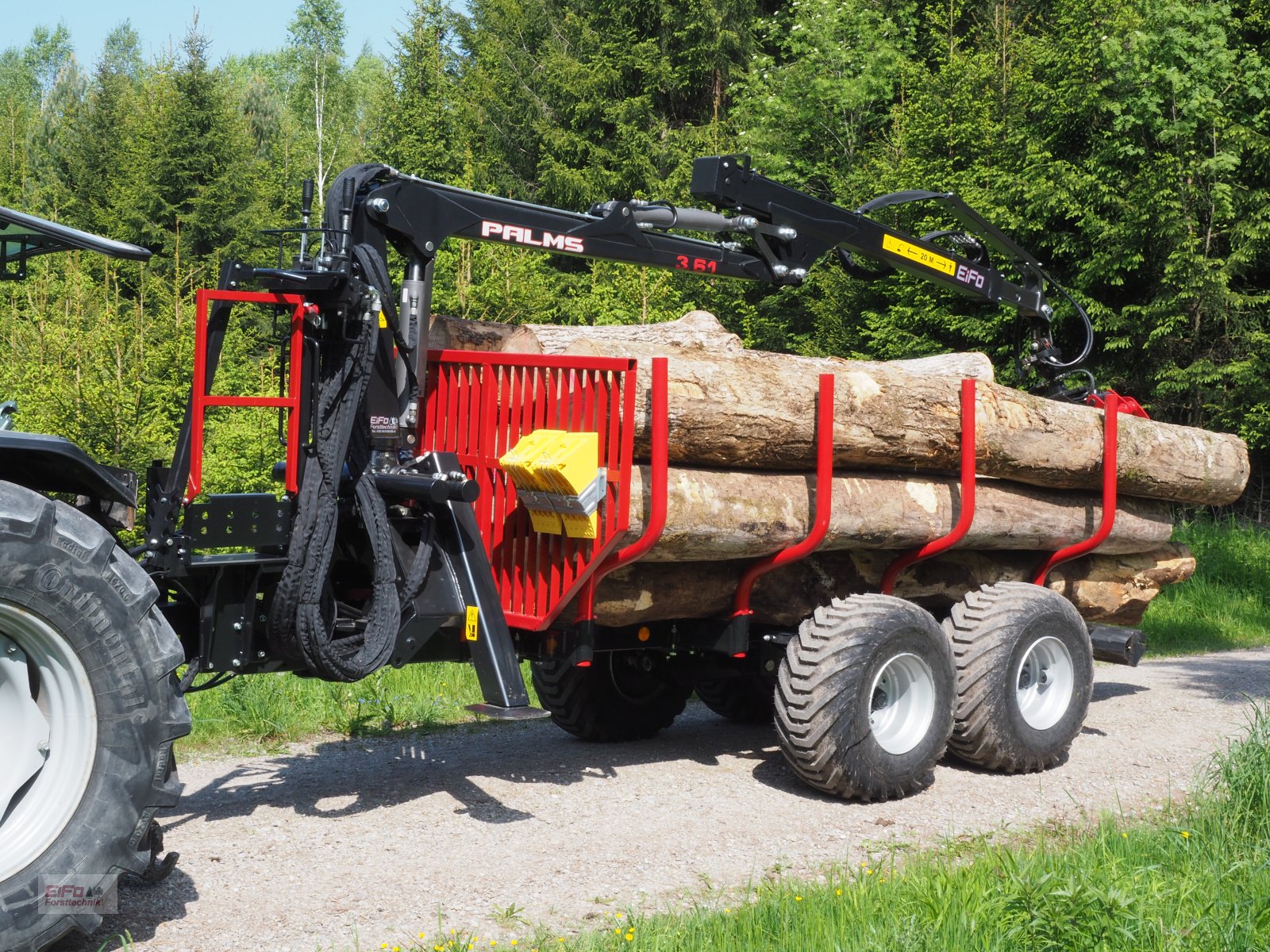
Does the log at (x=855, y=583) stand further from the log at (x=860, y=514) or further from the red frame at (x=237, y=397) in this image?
the red frame at (x=237, y=397)

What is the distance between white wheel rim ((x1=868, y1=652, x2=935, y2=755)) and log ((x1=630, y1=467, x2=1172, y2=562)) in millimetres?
665

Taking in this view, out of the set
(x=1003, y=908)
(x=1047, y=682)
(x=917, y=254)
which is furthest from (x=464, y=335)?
(x=1047, y=682)

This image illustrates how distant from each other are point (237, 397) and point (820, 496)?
9.33 ft

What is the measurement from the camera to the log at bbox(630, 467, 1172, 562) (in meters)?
5.96

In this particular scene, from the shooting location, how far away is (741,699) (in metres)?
8.18

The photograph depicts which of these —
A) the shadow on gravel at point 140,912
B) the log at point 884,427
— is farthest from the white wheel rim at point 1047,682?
the shadow on gravel at point 140,912

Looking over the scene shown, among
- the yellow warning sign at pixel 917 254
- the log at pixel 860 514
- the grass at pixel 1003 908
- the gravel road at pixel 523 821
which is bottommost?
the gravel road at pixel 523 821

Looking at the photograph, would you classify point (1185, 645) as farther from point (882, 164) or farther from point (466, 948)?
point (882, 164)

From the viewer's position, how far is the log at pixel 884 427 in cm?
608

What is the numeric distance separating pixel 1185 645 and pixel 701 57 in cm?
2101

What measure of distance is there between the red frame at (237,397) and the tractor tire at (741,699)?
3441 mm

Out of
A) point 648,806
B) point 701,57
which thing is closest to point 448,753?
point 648,806

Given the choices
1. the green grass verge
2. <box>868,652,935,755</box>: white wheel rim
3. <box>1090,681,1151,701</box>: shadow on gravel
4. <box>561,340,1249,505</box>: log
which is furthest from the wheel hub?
the green grass verge

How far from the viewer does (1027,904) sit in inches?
167
